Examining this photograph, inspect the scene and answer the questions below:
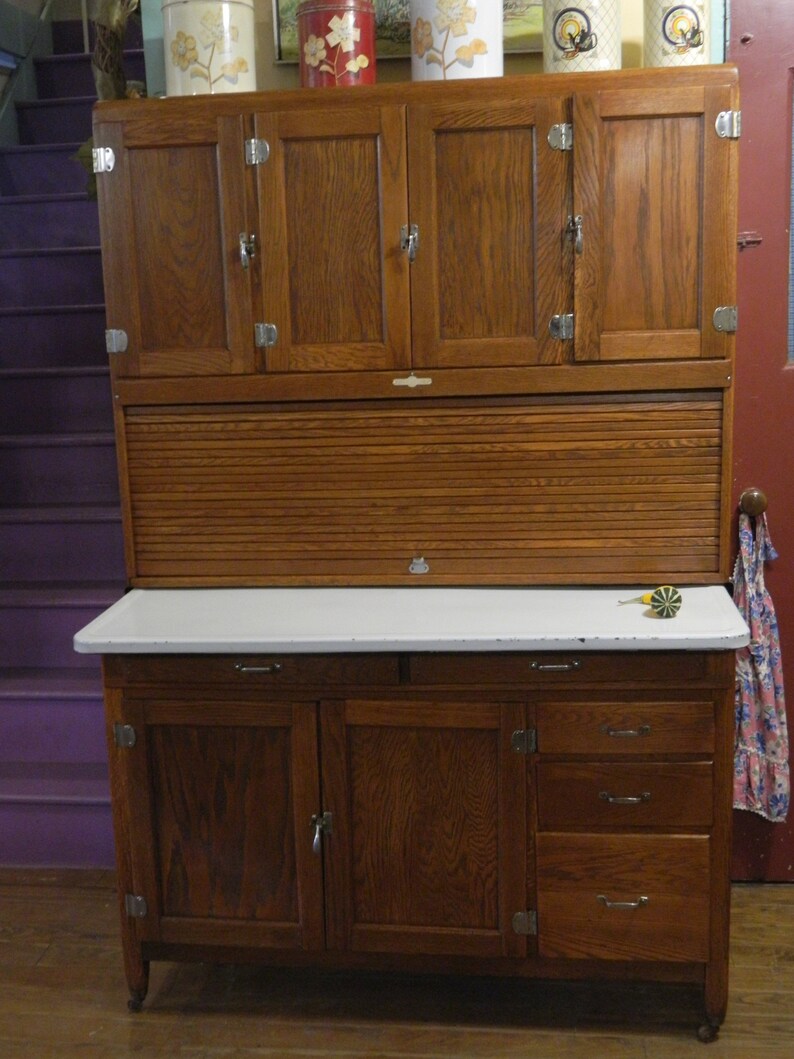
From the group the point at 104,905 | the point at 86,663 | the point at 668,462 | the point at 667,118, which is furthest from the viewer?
the point at 86,663

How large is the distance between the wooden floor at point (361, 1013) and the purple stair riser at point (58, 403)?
5.27 ft

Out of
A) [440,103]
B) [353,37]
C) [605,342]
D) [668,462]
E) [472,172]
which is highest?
[353,37]

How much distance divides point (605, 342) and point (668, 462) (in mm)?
294

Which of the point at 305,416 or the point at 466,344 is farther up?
the point at 466,344

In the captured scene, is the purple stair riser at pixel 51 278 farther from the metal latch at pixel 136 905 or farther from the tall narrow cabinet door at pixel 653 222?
the metal latch at pixel 136 905

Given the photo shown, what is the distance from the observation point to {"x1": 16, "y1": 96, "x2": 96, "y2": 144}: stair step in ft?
13.0

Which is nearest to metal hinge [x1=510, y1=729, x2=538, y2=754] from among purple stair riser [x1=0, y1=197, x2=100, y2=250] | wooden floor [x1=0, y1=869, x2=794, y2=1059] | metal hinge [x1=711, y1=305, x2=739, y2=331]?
wooden floor [x1=0, y1=869, x2=794, y2=1059]

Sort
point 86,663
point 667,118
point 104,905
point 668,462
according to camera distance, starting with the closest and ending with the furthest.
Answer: point 667,118, point 668,462, point 104,905, point 86,663

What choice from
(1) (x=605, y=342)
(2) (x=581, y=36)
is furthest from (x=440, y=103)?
(1) (x=605, y=342)

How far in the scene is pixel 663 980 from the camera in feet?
7.01

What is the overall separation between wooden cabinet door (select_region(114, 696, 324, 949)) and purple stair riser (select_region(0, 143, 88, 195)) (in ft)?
7.95

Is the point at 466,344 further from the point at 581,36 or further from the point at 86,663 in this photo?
the point at 86,663

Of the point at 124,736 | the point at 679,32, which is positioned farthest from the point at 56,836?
the point at 679,32

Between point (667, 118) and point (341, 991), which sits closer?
point (667, 118)
